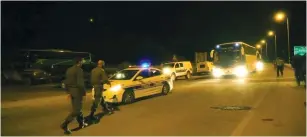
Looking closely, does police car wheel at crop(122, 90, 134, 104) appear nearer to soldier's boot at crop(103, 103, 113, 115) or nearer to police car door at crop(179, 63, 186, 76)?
soldier's boot at crop(103, 103, 113, 115)

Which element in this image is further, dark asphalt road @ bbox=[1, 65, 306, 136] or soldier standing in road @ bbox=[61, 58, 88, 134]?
soldier standing in road @ bbox=[61, 58, 88, 134]

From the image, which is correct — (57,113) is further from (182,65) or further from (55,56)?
(55,56)

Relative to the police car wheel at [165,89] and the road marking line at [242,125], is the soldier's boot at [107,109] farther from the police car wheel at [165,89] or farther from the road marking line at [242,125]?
the police car wheel at [165,89]

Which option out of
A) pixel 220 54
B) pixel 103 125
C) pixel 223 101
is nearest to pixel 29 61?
pixel 220 54

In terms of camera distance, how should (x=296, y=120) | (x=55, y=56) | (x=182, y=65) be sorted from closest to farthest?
(x=296, y=120), (x=182, y=65), (x=55, y=56)

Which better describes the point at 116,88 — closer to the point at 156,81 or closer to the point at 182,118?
the point at 156,81

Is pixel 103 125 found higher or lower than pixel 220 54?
lower

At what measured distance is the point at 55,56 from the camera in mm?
38906

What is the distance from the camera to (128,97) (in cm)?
1591

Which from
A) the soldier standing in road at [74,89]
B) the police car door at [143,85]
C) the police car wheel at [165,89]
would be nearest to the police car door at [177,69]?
the police car wheel at [165,89]

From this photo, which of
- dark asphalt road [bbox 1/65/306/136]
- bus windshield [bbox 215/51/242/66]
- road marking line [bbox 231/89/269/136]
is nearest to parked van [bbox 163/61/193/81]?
bus windshield [bbox 215/51/242/66]

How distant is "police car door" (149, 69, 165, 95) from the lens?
17750mm

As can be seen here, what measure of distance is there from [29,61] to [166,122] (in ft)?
89.3

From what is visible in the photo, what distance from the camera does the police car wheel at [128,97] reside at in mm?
15688
